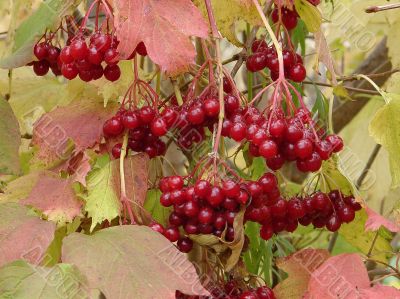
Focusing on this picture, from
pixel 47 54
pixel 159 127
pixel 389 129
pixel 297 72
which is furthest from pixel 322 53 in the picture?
pixel 47 54

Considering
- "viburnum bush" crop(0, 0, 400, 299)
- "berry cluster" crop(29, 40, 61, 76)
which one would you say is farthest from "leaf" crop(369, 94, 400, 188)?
"berry cluster" crop(29, 40, 61, 76)

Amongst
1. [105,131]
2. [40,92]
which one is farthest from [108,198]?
[40,92]

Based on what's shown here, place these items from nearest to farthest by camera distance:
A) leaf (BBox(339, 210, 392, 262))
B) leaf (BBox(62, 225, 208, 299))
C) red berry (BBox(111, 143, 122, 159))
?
leaf (BBox(62, 225, 208, 299)), red berry (BBox(111, 143, 122, 159)), leaf (BBox(339, 210, 392, 262))

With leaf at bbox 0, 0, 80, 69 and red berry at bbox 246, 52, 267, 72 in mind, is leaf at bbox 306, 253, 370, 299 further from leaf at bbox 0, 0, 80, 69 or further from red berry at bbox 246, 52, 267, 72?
leaf at bbox 0, 0, 80, 69

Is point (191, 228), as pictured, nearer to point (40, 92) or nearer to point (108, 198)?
point (108, 198)

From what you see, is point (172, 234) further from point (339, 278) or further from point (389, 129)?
point (389, 129)

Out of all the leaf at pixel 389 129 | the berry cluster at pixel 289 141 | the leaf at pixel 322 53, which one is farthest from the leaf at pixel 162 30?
the leaf at pixel 389 129
